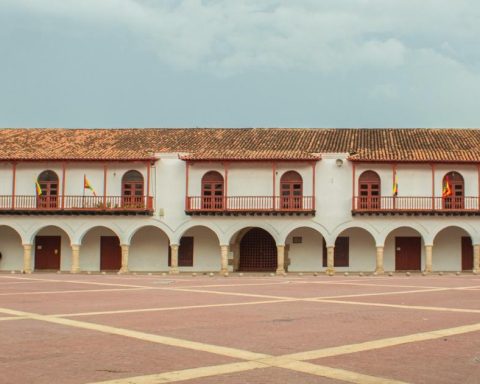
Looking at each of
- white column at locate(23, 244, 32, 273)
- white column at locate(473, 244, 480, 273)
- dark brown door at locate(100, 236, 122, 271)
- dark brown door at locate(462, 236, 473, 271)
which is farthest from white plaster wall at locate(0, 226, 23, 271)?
white column at locate(473, 244, 480, 273)

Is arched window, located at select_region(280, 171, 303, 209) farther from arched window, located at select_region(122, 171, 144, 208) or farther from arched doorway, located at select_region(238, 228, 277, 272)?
arched window, located at select_region(122, 171, 144, 208)

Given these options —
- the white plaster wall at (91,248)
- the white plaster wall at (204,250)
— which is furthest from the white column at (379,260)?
the white plaster wall at (91,248)

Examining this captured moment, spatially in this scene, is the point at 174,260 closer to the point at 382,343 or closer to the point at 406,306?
the point at 406,306

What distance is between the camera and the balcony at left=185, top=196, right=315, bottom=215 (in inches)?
1346

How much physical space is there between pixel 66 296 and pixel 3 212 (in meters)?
19.5

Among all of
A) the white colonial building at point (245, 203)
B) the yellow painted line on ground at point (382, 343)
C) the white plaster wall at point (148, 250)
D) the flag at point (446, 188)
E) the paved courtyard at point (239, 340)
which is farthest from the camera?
the white plaster wall at point (148, 250)

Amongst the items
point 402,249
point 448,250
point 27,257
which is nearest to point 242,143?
point 402,249

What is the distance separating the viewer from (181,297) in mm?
17453

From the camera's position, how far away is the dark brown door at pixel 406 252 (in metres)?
35.8

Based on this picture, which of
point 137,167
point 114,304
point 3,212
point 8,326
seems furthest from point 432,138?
point 8,326

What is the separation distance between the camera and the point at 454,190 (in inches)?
1357

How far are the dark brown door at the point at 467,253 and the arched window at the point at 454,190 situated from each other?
2.38m

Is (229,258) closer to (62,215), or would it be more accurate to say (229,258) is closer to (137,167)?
(137,167)

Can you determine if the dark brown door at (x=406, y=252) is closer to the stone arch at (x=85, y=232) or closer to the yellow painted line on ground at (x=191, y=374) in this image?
the stone arch at (x=85, y=232)
